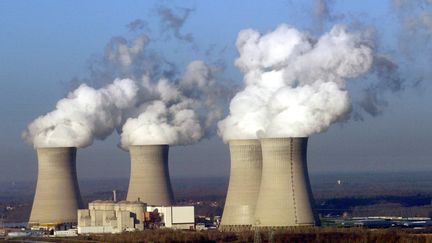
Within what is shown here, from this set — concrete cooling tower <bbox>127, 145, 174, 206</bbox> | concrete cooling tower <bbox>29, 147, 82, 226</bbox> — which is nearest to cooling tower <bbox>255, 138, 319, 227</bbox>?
concrete cooling tower <bbox>127, 145, 174, 206</bbox>

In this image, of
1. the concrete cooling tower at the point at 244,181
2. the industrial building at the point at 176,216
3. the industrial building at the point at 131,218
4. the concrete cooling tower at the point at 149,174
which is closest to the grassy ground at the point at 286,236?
the concrete cooling tower at the point at 244,181

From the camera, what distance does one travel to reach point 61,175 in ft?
111

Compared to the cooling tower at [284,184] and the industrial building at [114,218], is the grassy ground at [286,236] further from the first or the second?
the industrial building at [114,218]

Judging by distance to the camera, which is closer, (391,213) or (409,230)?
(409,230)

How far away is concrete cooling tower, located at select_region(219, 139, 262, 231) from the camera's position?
30.9 m

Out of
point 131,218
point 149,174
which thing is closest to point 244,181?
point 149,174

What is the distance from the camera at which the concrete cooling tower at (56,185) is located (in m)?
33.8

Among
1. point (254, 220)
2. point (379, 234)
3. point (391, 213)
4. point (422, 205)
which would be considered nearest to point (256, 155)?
point (254, 220)

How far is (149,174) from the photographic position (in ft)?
111

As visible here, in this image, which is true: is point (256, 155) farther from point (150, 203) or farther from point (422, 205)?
point (422, 205)

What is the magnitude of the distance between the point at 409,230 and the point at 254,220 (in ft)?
16.7

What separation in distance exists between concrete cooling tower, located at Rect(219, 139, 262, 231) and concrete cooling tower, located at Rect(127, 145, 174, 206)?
3.10m

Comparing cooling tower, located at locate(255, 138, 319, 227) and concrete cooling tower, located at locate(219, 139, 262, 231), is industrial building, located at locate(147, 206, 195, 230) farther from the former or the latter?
cooling tower, located at locate(255, 138, 319, 227)

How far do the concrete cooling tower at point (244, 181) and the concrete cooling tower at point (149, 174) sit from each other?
310 centimetres
